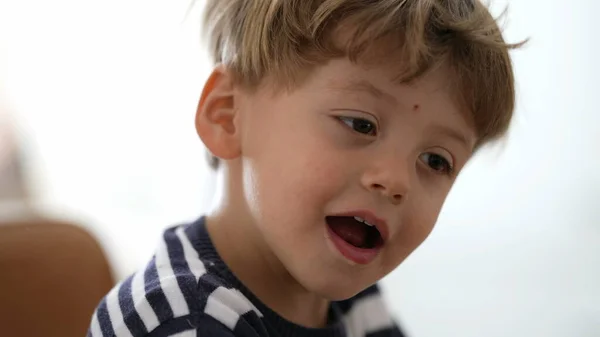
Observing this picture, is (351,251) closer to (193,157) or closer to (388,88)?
(388,88)

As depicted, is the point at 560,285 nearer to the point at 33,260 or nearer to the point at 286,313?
the point at 286,313

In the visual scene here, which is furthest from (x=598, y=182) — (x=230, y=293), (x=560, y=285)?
(x=230, y=293)

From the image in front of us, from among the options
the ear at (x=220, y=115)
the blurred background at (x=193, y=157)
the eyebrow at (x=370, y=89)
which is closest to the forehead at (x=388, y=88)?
the eyebrow at (x=370, y=89)

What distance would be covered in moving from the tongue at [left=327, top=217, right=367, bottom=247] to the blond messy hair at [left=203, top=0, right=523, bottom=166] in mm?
130

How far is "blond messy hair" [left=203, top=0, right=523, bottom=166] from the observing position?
571mm

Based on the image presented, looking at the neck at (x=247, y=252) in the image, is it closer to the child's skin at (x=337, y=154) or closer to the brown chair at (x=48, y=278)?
the child's skin at (x=337, y=154)

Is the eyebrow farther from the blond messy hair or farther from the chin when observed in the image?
the chin

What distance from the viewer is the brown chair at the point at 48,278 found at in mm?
739

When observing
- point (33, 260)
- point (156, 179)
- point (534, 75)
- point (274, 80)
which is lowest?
point (33, 260)

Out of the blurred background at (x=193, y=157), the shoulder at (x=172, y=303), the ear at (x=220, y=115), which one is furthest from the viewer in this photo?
the blurred background at (x=193, y=157)

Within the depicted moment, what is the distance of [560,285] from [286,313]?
2.21 feet

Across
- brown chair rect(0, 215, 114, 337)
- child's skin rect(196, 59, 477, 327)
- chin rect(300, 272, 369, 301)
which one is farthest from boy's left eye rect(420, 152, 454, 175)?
brown chair rect(0, 215, 114, 337)

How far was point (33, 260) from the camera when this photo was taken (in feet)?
2.49

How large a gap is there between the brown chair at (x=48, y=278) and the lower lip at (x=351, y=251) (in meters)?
0.35
